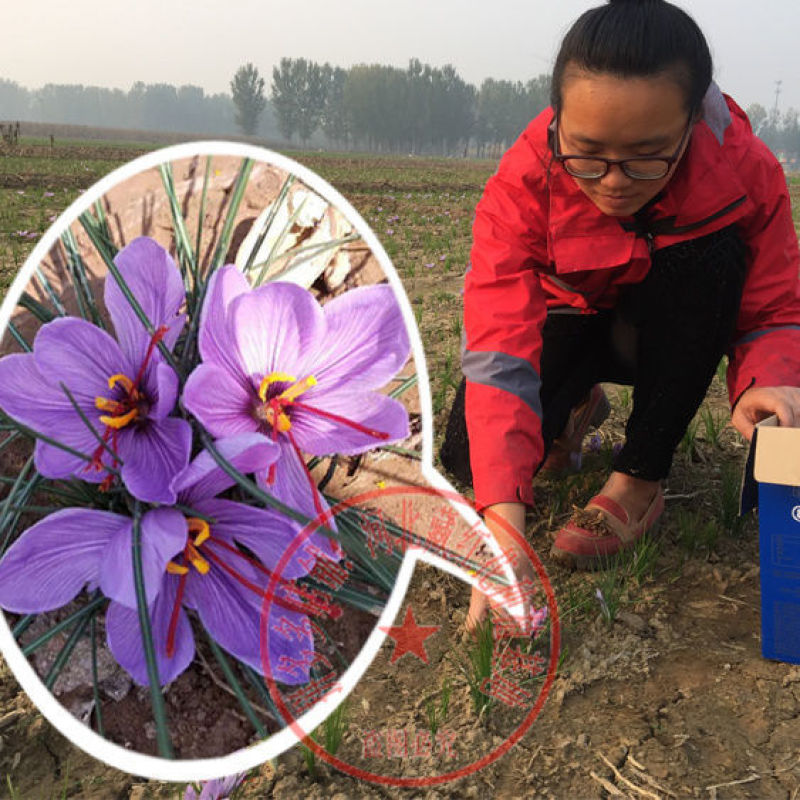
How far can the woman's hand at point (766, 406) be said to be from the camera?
53.7 inches

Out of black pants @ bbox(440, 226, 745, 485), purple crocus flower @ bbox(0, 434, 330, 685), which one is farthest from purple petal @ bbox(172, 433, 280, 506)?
black pants @ bbox(440, 226, 745, 485)

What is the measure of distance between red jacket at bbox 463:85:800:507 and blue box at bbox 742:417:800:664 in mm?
296

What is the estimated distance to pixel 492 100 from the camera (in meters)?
87.2

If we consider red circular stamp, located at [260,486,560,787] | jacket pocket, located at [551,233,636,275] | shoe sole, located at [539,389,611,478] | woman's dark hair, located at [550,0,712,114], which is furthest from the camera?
shoe sole, located at [539,389,611,478]

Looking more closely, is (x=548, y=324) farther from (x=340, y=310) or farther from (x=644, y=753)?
(x=340, y=310)

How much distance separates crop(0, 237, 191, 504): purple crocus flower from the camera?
74 cm

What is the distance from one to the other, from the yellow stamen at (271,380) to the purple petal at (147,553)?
0.14m

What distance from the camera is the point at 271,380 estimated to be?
0.79 meters

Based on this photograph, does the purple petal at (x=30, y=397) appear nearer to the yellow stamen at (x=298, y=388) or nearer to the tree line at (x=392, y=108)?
Answer: the yellow stamen at (x=298, y=388)

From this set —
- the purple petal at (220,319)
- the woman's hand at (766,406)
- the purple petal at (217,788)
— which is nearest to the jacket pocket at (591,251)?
the woman's hand at (766,406)

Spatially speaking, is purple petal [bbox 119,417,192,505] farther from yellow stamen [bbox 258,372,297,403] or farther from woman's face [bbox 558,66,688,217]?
woman's face [bbox 558,66,688,217]

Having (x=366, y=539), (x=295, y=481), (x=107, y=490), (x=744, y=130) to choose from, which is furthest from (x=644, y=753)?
(x=744, y=130)

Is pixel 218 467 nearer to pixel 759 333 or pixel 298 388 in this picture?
pixel 298 388

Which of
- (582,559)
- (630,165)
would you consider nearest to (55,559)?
(630,165)
